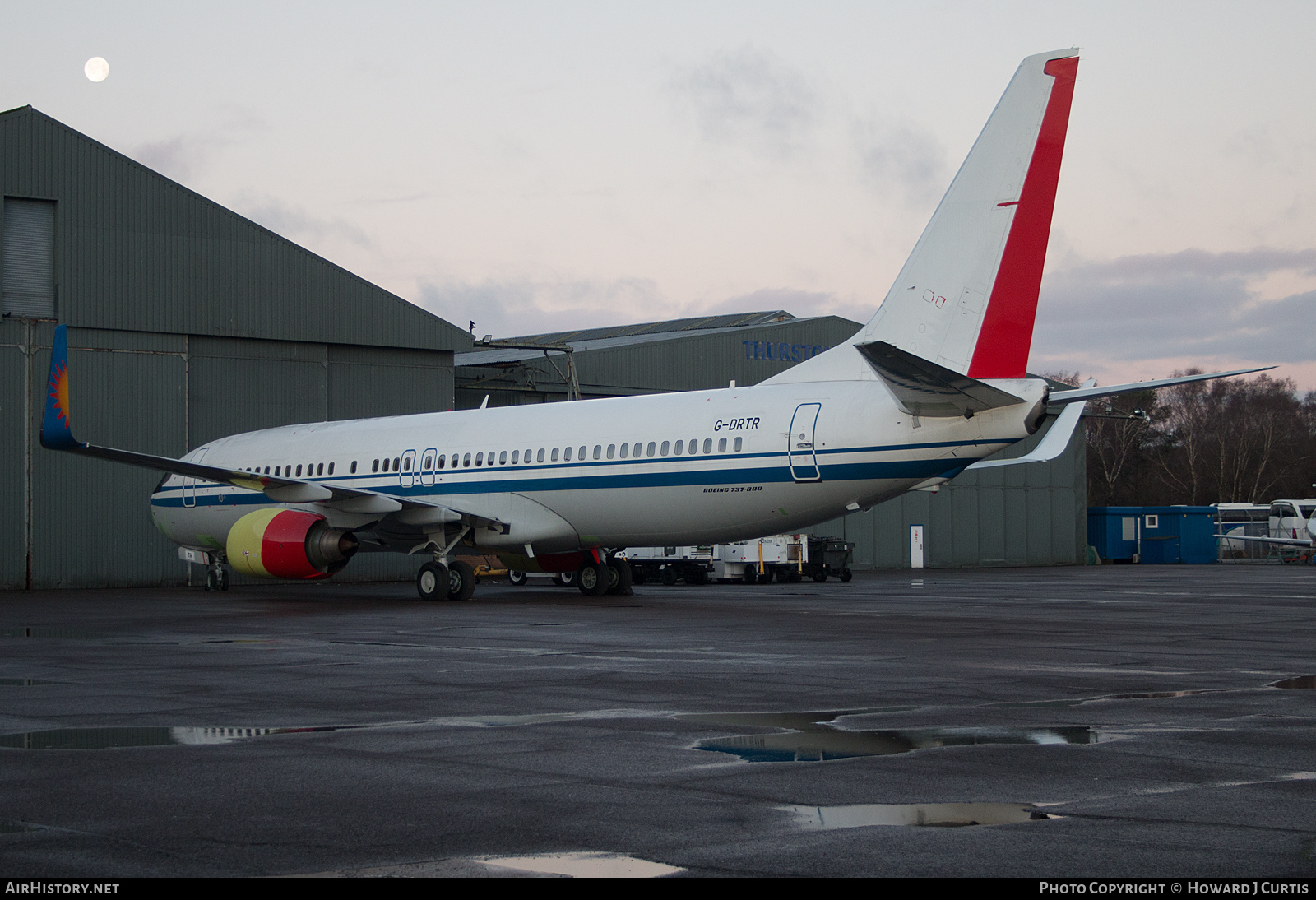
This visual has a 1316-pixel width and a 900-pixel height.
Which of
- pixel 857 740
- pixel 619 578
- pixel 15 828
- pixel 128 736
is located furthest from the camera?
pixel 619 578

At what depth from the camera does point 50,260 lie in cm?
3438

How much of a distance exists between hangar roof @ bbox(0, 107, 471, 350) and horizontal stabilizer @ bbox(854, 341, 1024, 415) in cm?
2332

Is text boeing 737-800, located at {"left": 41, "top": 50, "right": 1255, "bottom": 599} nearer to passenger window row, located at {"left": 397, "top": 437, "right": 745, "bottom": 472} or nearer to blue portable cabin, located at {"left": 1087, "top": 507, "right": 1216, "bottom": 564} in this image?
passenger window row, located at {"left": 397, "top": 437, "right": 745, "bottom": 472}

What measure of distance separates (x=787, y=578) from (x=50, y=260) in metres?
23.5

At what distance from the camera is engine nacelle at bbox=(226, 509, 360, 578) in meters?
25.3

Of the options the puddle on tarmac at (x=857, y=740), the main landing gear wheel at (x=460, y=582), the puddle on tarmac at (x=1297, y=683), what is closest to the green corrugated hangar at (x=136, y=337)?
the main landing gear wheel at (x=460, y=582)

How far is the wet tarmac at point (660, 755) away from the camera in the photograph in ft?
16.0

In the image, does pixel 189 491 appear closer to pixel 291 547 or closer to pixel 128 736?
pixel 291 547

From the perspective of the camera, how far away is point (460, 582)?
26094 millimetres

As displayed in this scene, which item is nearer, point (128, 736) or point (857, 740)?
point (857, 740)

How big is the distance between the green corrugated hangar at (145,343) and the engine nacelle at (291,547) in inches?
334

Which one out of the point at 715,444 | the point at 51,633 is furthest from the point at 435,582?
the point at 51,633

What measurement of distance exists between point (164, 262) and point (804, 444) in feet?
73.8

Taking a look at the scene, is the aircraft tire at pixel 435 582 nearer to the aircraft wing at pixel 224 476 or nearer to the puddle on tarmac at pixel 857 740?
the aircraft wing at pixel 224 476
